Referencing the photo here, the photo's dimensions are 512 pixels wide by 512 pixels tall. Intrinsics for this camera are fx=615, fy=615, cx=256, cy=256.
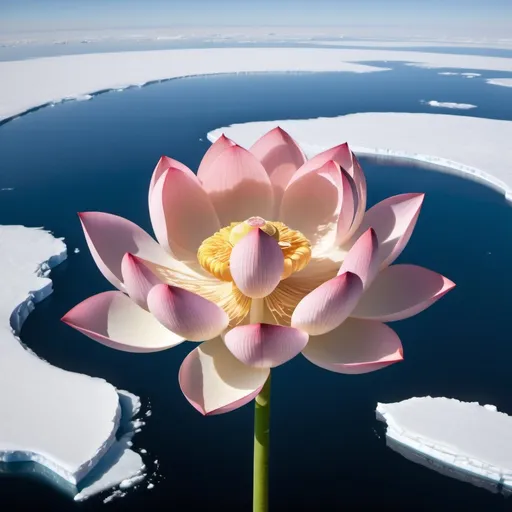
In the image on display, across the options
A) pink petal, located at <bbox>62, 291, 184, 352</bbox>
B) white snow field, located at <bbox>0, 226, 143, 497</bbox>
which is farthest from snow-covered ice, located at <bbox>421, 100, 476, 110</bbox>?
pink petal, located at <bbox>62, 291, 184, 352</bbox>

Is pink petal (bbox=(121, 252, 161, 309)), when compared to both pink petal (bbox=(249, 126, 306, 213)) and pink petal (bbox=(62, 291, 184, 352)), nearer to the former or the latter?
pink petal (bbox=(62, 291, 184, 352))

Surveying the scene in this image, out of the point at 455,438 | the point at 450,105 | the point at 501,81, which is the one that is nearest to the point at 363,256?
the point at 455,438

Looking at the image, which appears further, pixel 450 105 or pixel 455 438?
pixel 450 105

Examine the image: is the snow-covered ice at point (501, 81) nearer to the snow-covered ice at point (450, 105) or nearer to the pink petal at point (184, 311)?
the snow-covered ice at point (450, 105)

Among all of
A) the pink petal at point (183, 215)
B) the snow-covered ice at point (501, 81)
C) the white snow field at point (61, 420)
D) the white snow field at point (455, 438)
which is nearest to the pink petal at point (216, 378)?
the pink petal at point (183, 215)

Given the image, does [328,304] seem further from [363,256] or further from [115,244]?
[115,244]

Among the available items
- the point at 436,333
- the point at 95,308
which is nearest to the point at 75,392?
the point at 95,308
